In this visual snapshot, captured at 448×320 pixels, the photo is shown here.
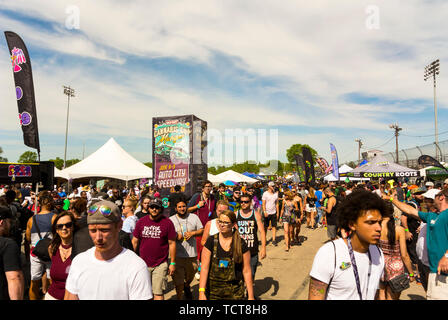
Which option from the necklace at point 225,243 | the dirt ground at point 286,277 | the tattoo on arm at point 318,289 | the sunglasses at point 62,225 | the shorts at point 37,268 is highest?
the sunglasses at point 62,225

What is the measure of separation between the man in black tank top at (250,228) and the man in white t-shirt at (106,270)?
10.2 ft

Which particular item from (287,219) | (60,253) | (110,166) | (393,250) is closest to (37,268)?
(60,253)

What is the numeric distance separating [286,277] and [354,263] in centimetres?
474

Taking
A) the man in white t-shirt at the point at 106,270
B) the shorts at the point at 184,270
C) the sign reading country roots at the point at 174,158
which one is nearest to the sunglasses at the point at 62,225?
the man in white t-shirt at the point at 106,270

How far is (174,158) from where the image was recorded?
1412cm

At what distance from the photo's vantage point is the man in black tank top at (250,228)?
4.86 meters

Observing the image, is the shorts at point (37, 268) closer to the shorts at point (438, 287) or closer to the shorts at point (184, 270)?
the shorts at point (184, 270)

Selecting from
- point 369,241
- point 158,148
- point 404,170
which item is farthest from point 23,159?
point 369,241

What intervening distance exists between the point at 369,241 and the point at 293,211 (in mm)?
7404

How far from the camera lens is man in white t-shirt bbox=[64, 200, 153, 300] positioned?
1927mm

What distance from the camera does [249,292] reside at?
324 centimetres

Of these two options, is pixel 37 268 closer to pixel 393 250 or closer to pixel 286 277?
pixel 286 277

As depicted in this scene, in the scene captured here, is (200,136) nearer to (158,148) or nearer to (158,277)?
(158,148)

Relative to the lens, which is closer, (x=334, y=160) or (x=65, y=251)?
(x=65, y=251)
